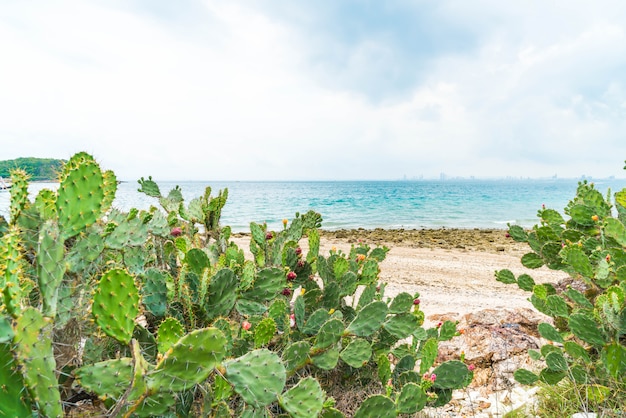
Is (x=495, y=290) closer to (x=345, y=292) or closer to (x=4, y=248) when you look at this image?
(x=345, y=292)

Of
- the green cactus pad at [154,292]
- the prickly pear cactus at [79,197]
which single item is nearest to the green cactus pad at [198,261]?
the green cactus pad at [154,292]

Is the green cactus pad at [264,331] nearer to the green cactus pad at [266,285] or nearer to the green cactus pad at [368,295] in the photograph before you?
the green cactus pad at [266,285]

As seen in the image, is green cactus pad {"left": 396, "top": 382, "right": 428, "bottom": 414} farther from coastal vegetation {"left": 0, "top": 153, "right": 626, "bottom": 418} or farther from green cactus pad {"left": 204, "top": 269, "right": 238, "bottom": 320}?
green cactus pad {"left": 204, "top": 269, "right": 238, "bottom": 320}

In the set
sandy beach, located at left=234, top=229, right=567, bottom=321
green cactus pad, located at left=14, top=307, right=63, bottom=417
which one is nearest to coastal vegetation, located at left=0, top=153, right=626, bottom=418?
green cactus pad, located at left=14, top=307, right=63, bottom=417

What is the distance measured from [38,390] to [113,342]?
79 centimetres

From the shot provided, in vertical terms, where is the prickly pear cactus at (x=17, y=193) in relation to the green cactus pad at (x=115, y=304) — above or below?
above

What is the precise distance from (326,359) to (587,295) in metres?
2.87

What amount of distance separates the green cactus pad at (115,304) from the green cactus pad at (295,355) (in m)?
0.96

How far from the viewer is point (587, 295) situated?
3477 millimetres

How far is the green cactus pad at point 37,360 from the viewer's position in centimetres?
93

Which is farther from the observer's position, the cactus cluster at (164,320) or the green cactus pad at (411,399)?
the green cactus pad at (411,399)

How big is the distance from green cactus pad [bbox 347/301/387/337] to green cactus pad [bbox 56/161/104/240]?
1478 mm

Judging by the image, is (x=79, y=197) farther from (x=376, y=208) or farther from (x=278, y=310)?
(x=376, y=208)

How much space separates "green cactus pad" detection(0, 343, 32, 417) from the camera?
0.94 m
